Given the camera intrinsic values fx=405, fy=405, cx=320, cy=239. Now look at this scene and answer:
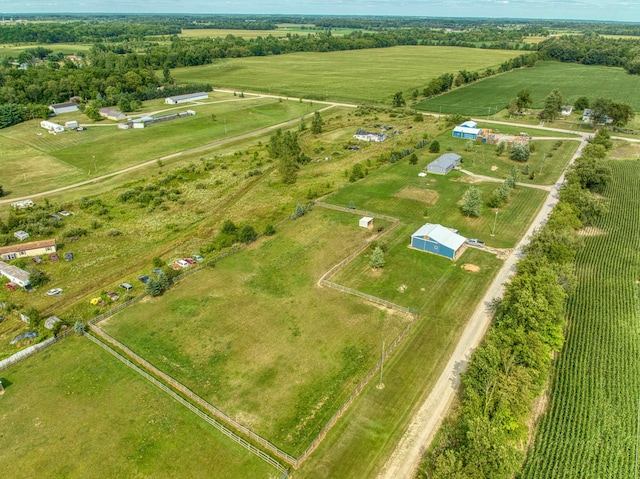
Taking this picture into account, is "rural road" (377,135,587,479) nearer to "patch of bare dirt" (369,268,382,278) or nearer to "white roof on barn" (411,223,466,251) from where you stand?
"white roof on barn" (411,223,466,251)

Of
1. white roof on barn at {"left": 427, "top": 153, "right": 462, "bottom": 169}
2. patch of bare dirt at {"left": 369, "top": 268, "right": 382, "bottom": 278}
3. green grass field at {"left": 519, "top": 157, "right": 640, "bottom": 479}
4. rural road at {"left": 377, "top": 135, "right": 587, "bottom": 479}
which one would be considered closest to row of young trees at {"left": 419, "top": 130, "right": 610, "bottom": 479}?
rural road at {"left": 377, "top": 135, "right": 587, "bottom": 479}

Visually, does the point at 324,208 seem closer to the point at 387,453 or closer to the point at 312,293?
the point at 312,293

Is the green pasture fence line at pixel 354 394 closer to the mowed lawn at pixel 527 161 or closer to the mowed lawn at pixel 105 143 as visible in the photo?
the mowed lawn at pixel 527 161

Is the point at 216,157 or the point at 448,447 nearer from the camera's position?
the point at 448,447

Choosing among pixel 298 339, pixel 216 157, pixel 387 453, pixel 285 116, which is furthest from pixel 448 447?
pixel 285 116

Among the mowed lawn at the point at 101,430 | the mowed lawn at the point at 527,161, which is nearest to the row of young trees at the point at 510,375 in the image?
the mowed lawn at the point at 101,430

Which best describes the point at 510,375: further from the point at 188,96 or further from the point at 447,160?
the point at 188,96

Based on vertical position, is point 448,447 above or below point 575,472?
above
